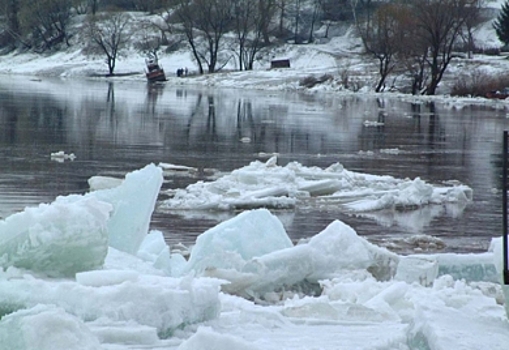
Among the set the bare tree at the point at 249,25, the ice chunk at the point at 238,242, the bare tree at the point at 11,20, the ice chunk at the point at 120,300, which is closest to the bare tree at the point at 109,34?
the bare tree at the point at 11,20

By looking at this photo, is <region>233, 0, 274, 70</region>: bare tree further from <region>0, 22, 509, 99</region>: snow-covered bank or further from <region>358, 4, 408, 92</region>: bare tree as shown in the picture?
<region>358, 4, 408, 92</region>: bare tree

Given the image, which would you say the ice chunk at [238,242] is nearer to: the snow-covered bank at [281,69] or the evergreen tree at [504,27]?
the snow-covered bank at [281,69]

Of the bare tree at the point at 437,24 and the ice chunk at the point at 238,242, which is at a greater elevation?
the bare tree at the point at 437,24

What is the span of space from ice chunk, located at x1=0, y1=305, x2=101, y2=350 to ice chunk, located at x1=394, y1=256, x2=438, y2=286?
3027mm

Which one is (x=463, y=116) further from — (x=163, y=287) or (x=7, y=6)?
(x=7, y=6)

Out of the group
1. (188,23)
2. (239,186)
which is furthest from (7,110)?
(188,23)

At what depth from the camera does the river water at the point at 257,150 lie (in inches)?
399

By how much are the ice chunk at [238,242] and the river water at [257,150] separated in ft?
7.66

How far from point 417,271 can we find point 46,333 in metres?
3.27

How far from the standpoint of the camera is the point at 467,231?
9.95 m

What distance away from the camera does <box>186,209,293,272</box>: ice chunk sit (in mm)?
5785

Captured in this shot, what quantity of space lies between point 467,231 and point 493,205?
1.88 metres

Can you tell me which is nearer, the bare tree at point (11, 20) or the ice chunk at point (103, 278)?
the ice chunk at point (103, 278)

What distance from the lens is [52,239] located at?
4645 millimetres
